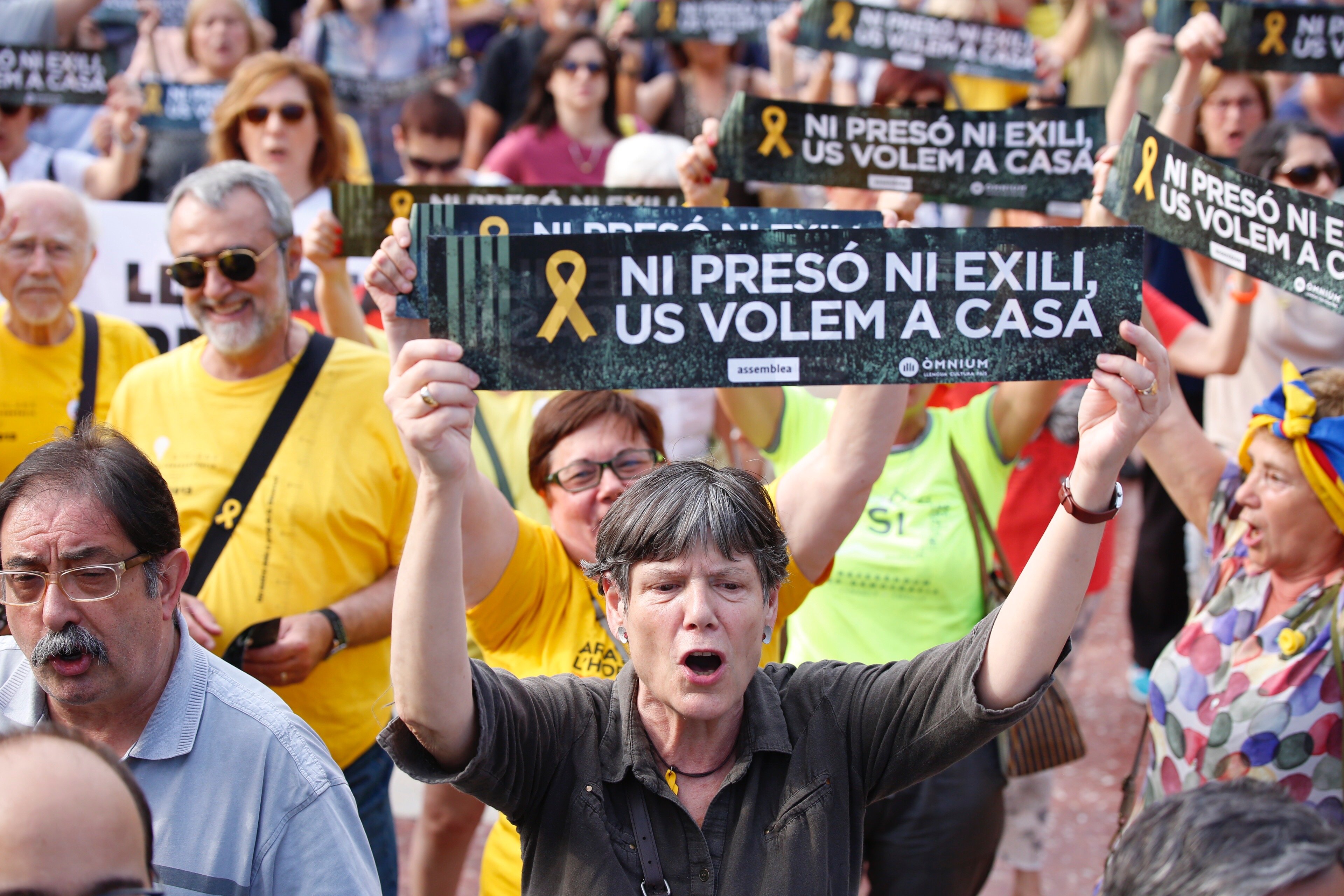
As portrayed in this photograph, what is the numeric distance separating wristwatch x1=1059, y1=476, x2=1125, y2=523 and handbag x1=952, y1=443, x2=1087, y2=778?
1.38m

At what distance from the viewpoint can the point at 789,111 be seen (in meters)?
3.69

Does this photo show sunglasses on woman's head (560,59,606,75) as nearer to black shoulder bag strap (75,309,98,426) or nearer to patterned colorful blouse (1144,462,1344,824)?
black shoulder bag strap (75,309,98,426)

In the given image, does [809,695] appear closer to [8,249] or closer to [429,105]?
[8,249]

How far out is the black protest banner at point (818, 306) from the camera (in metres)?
2.20

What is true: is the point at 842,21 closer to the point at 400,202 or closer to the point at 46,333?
the point at 400,202

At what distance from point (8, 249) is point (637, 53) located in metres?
5.27

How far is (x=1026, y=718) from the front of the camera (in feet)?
11.2

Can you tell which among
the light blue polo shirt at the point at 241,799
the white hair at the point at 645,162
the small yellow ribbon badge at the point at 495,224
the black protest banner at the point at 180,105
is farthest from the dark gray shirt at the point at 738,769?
the black protest banner at the point at 180,105

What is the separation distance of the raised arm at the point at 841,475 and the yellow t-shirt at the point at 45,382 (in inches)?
86.9

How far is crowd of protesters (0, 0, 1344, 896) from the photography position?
2.04m

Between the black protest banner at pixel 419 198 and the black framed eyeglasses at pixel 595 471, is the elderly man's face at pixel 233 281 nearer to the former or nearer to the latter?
the black protest banner at pixel 419 198

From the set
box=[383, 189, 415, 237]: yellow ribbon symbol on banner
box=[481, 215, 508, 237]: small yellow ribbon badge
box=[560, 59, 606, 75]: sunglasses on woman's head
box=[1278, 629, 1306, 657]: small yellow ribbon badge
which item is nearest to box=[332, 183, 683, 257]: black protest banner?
box=[383, 189, 415, 237]: yellow ribbon symbol on banner

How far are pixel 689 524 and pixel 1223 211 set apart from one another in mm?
1688

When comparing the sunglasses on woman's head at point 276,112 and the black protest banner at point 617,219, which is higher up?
the sunglasses on woman's head at point 276,112
